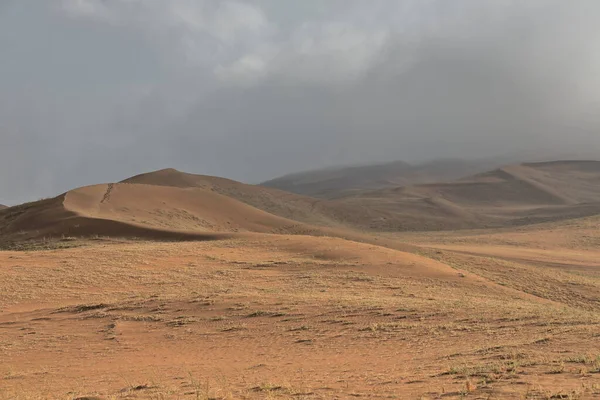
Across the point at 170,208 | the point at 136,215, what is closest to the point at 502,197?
the point at 170,208

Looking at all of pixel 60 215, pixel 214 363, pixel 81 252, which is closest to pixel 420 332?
pixel 214 363

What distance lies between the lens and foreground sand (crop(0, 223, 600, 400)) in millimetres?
9047

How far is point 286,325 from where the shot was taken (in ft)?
50.1

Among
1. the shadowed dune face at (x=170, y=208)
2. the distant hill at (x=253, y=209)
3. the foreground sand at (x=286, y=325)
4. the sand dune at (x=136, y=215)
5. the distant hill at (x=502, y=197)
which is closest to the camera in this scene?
the foreground sand at (x=286, y=325)

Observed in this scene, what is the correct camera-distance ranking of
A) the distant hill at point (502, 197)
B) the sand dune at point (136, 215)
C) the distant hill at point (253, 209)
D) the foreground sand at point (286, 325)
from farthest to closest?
1. the distant hill at point (502, 197)
2. the distant hill at point (253, 209)
3. the sand dune at point (136, 215)
4. the foreground sand at point (286, 325)

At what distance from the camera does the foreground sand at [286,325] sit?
29.7ft

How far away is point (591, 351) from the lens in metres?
10.1

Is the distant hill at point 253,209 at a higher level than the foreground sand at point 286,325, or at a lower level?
higher

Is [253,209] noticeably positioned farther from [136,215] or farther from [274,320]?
[274,320]

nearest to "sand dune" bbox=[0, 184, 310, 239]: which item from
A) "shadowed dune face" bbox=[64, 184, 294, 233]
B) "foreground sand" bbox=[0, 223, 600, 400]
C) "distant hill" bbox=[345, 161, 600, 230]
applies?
"shadowed dune face" bbox=[64, 184, 294, 233]

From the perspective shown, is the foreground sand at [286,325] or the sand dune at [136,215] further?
the sand dune at [136,215]

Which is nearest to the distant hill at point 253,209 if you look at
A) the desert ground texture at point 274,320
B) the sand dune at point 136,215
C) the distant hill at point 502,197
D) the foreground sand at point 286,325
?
the sand dune at point 136,215

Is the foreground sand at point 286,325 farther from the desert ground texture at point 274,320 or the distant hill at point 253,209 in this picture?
the distant hill at point 253,209

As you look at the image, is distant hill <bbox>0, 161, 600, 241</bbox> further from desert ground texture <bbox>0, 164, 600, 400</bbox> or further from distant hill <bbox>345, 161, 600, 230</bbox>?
desert ground texture <bbox>0, 164, 600, 400</bbox>
